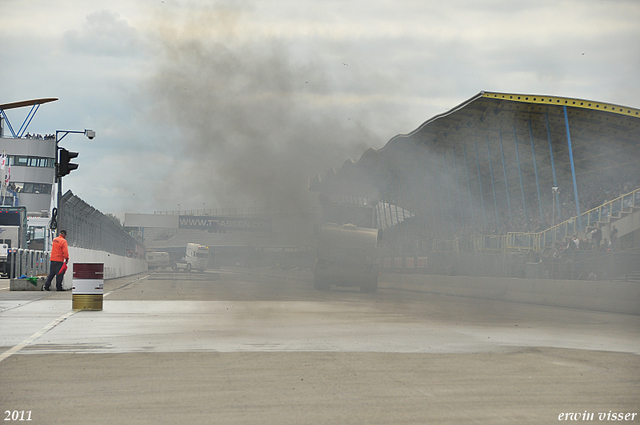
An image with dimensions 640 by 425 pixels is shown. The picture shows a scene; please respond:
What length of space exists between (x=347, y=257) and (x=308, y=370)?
2087 centimetres

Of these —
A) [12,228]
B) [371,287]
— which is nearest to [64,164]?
[371,287]

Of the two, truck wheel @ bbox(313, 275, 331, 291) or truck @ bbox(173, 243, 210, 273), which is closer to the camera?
Answer: truck wheel @ bbox(313, 275, 331, 291)

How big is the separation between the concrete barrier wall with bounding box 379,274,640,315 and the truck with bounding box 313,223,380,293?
3.56 metres

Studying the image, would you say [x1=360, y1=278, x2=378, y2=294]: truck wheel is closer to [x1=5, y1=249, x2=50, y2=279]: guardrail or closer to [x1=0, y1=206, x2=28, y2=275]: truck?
[x1=5, y1=249, x2=50, y2=279]: guardrail

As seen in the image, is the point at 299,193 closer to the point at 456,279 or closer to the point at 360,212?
the point at 360,212

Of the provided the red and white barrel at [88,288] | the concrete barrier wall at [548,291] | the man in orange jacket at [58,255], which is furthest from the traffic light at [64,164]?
the concrete barrier wall at [548,291]

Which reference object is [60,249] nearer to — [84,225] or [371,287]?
[84,225]

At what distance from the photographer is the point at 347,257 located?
2823 cm

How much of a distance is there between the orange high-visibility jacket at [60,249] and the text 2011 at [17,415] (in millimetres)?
15576


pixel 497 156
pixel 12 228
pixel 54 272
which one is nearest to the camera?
pixel 54 272

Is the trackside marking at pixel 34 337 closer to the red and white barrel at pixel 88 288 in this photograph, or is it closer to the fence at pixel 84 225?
the red and white barrel at pixel 88 288

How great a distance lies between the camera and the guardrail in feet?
108

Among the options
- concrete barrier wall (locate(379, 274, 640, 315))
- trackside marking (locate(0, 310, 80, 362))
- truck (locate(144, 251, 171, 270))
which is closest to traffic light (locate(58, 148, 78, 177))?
trackside marking (locate(0, 310, 80, 362))

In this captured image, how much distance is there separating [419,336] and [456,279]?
18.7 metres
